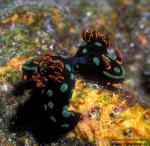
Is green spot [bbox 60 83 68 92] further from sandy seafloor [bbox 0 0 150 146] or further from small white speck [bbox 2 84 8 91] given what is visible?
small white speck [bbox 2 84 8 91]

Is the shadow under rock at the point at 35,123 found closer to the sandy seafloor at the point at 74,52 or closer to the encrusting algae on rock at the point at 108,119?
the sandy seafloor at the point at 74,52

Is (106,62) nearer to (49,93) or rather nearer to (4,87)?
(49,93)

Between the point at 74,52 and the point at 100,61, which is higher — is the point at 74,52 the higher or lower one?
the lower one

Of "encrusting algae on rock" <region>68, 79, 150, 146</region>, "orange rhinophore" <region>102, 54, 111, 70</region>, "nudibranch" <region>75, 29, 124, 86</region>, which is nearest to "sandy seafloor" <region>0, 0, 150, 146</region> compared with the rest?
"encrusting algae on rock" <region>68, 79, 150, 146</region>

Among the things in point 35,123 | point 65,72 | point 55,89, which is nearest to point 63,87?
point 55,89

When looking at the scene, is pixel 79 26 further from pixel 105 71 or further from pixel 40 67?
pixel 40 67

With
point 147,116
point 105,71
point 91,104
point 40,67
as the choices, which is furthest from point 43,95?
point 147,116
